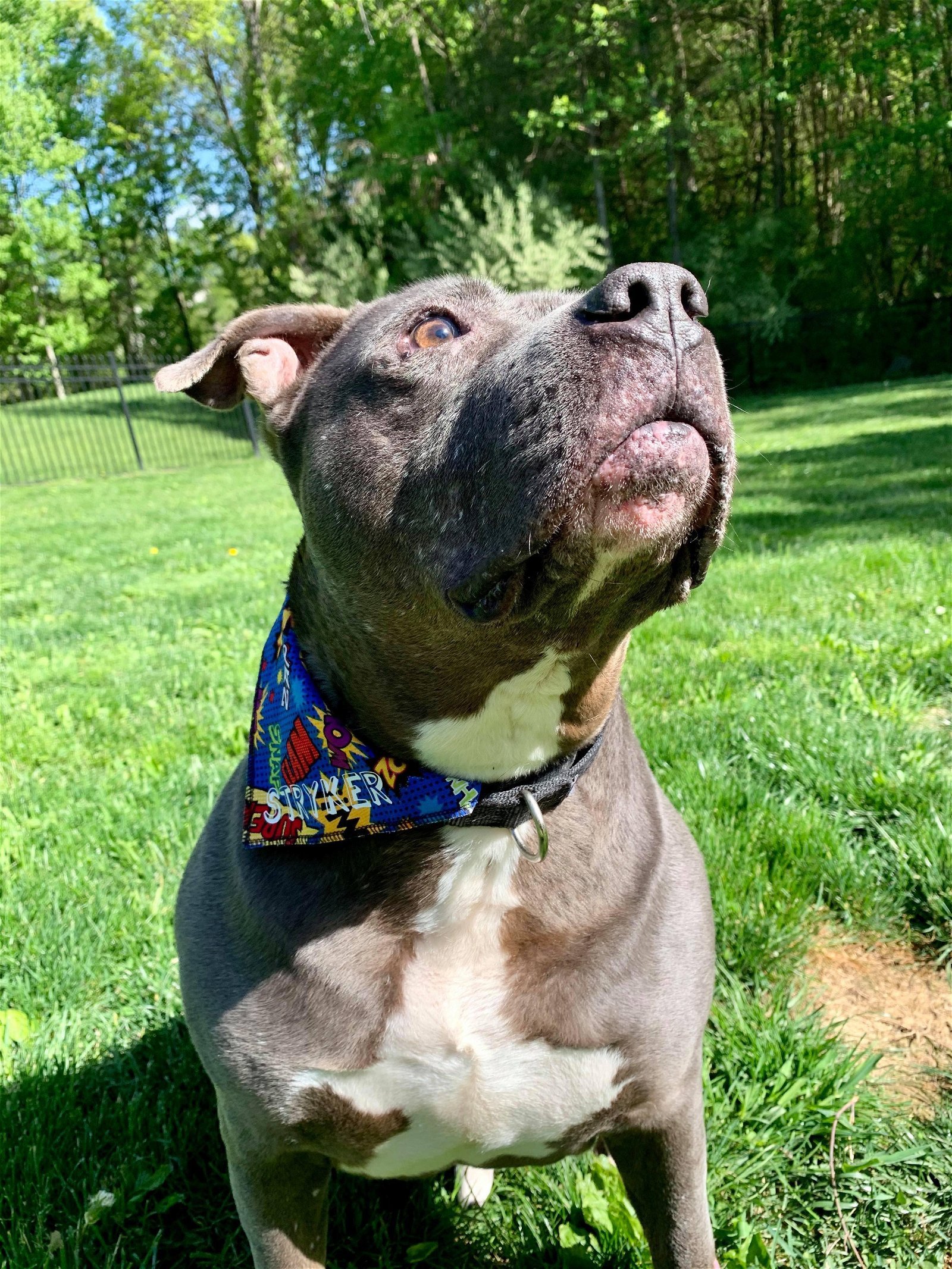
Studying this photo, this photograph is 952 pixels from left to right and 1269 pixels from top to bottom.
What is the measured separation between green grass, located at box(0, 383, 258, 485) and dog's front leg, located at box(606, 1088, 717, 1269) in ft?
67.7

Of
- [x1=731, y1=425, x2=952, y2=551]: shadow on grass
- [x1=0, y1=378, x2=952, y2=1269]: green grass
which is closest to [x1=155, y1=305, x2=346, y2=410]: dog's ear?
[x1=0, y1=378, x2=952, y2=1269]: green grass

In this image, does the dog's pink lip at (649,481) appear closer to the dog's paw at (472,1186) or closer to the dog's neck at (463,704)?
the dog's neck at (463,704)

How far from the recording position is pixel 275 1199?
186 cm

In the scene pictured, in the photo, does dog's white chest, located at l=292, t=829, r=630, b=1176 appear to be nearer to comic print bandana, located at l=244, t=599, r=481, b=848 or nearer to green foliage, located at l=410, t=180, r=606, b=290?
comic print bandana, located at l=244, t=599, r=481, b=848

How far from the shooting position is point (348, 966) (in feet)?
5.92

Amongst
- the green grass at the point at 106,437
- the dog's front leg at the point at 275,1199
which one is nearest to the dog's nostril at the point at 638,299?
the dog's front leg at the point at 275,1199

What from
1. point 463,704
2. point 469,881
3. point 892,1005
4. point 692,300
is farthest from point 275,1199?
point 692,300

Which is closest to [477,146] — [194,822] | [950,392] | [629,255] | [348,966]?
[629,255]

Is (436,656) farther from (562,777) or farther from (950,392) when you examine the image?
(950,392)

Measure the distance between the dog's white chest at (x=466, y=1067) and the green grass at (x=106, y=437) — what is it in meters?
20.4

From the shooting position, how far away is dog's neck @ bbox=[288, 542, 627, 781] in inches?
73.7

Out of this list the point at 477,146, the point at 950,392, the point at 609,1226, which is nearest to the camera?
the point at 609,1226

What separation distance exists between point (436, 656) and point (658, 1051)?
2.89 feet

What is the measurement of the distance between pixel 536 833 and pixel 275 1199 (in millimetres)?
882
